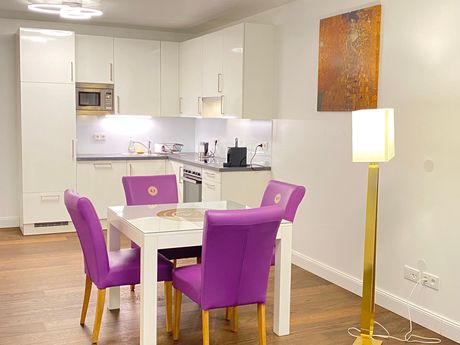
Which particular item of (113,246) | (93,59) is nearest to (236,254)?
(113,246)

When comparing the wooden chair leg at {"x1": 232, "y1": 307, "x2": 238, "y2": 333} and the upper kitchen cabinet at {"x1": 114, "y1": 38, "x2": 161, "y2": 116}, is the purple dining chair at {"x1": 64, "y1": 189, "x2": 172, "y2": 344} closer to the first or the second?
the wooden chair leg at {"x1": 232, "y1": 307, "x2": 238, "y2": 333}

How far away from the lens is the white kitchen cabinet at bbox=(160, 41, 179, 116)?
6.95 metres

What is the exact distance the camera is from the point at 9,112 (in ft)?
21.7

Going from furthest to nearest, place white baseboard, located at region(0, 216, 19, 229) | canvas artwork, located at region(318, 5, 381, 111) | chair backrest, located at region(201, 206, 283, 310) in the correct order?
1. white baseboard, located at region(0, 216, 19, 229)
2. canvas artwork, located at region(318, 5, 381, 111)
3. chair backrest, located at region(201, 206, 283, 310)

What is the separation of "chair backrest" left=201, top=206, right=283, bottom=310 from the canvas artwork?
1.69m

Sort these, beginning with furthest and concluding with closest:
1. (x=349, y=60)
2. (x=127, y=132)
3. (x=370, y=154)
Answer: (x=127, y=132) → (x=349, y=60) → (x=370, y=154)

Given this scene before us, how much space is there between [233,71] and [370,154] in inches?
102

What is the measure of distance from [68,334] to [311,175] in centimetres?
251

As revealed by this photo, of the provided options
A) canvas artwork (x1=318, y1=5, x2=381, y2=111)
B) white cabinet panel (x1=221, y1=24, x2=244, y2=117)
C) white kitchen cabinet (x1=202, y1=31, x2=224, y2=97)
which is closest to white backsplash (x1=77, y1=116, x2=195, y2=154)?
white kitchen cabinet (x1=202, y1=31, x2=224, y2=97)

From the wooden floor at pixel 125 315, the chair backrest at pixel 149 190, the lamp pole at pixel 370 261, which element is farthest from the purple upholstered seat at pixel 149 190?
the lamp pole at pixel 370 261

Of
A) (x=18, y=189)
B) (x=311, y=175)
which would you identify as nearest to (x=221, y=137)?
(x=311, y=175)

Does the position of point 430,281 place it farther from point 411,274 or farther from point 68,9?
point 68,9

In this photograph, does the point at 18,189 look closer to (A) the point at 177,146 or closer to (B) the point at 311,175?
(A) the point at 177,146

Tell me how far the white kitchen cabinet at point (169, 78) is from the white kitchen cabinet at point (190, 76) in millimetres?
64
